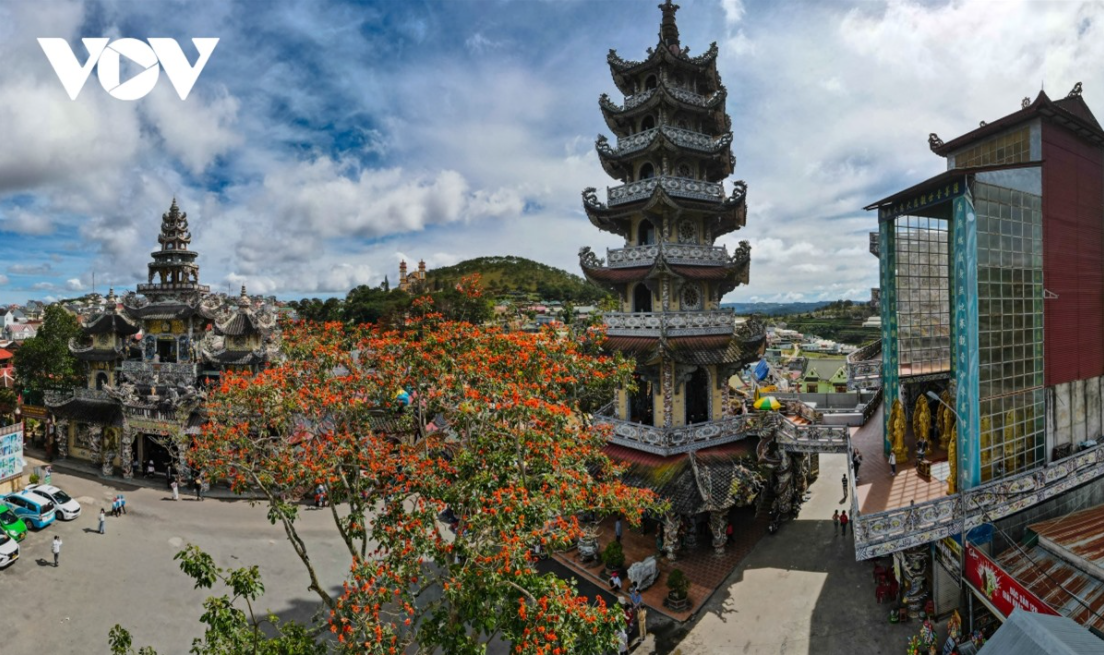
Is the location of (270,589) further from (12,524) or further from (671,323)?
(671,323)

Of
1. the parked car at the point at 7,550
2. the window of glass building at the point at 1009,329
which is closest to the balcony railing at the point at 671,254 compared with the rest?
the window of glass building at the point at 1009,329

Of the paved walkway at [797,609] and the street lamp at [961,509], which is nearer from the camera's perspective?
the street lamp at [961,509]

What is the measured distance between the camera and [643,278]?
65.9ft

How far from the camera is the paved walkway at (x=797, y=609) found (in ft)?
45.8

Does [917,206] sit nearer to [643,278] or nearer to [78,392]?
[643,278]

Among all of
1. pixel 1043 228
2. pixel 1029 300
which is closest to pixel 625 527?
pixel 1029 300

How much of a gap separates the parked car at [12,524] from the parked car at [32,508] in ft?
1.92

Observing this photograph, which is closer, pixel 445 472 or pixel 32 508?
pixel 445 472

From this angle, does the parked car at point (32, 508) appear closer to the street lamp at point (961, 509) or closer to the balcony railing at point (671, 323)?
the balcony railing at point (671, 323)

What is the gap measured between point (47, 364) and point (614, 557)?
45.2 m

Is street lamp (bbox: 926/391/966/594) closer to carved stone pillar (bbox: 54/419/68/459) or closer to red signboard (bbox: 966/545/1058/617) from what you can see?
red signboard (bbox: 966/545/1058/617)

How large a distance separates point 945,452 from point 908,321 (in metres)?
4.90

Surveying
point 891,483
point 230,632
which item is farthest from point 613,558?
point 230,632

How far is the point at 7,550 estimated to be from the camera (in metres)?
20.0
